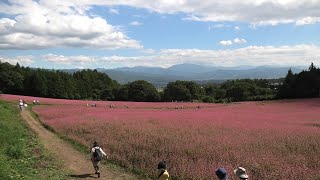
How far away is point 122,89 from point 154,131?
330 feet

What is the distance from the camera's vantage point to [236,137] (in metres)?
21.6

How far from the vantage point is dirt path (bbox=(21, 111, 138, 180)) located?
1816 cm

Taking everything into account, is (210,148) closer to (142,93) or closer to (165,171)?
(165,171)

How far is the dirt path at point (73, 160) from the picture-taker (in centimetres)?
1816

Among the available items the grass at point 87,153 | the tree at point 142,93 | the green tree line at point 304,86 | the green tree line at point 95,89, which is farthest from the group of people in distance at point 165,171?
the tree at point 142,93

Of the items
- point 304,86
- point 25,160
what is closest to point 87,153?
point 25,160

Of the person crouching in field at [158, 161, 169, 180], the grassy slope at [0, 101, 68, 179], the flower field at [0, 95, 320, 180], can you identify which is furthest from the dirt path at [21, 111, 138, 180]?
the person crouching in field at [158, 161, 169, 180]

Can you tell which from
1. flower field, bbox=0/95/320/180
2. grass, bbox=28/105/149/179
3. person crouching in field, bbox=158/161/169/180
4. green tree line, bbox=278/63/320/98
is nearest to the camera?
A: person crouching in field, bbox=158/161/169/180

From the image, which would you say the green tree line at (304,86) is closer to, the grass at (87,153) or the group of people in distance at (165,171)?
the grass at (87,153)

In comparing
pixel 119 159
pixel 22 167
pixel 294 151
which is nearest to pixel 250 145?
pixel 294 151

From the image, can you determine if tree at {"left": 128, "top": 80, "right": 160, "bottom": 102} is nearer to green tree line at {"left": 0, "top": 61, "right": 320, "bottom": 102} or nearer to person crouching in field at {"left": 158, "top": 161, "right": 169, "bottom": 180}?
green tree line at {"left": 0, "top": 61, "right": 320, "bottom": 102}

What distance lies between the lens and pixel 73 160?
21.4 metres

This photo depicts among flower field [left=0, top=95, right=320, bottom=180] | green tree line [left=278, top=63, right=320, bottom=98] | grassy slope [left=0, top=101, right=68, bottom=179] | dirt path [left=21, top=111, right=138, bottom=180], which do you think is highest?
green tree line [left=278, top=63, right=320, bottom=98]

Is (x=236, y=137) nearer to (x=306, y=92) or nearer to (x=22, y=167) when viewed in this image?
(x=22, y=167)
